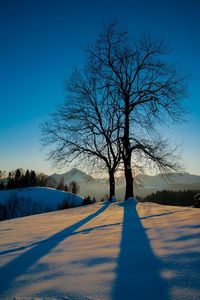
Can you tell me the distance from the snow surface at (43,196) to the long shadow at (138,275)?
285 ft

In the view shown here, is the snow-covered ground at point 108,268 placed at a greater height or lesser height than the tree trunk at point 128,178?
lesser

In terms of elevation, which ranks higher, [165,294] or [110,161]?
[110,161]

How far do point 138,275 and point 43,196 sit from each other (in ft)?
311

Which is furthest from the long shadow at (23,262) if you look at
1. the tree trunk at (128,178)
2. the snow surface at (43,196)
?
the snow surface at (43,196)

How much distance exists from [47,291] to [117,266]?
86 centimetres

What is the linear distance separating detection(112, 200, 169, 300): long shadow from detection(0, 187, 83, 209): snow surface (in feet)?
285

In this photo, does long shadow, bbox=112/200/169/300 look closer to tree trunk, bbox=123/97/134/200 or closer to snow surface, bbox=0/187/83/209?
tree trunk, bbox=123/97/134/200

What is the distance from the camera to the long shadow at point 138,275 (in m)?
2.02

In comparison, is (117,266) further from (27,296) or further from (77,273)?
(27,296)

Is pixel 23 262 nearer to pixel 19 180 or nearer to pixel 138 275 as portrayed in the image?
pixel 138 275

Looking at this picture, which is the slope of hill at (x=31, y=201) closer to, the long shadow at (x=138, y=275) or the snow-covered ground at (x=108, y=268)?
the snow-covered ground at (x=108, y=268)

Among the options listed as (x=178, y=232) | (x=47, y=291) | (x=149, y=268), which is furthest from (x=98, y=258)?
(x=178, y=232)

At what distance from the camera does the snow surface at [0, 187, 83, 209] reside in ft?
289

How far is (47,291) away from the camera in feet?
7.20
